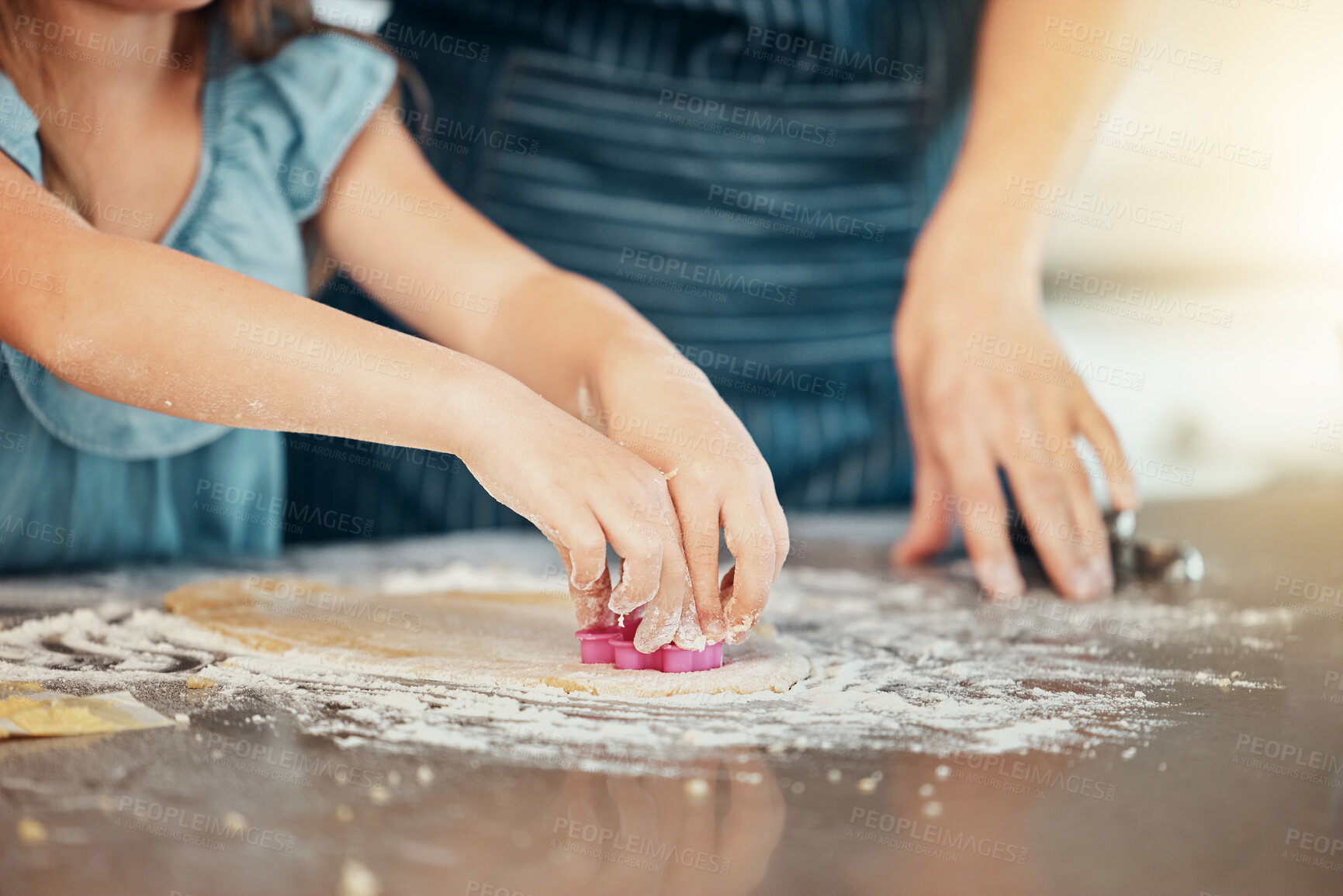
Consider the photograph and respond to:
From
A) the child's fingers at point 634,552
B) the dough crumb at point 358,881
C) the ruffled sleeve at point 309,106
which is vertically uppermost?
the ruffled sleeve at point 309,106

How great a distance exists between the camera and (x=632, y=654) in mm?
618

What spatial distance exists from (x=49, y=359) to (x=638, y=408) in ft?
1.16

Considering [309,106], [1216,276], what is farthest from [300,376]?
[1216,276]

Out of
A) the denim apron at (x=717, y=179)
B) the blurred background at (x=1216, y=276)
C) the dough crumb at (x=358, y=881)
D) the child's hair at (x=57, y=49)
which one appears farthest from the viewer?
the blurred background at (x=1216, y=276)

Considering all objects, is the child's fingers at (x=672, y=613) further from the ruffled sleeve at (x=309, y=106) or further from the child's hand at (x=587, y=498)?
the ruffled sleeve at (x=309, y=106)

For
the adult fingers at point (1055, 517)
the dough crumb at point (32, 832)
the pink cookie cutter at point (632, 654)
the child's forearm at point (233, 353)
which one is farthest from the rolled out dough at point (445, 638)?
the adult fingers at point (1055, 517)

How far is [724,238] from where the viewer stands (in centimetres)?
136

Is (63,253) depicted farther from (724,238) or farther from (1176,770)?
(724,238)

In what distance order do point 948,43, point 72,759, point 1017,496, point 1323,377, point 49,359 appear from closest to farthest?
point 72,759 < point 49,359 < point 1017,496 < point 948,43 < point 1323,377

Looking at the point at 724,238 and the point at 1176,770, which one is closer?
the point at 1176,770

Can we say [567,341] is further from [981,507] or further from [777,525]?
[981,507]

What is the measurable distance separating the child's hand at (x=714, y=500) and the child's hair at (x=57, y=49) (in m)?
0.58

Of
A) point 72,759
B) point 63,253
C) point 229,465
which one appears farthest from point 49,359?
point 229,465

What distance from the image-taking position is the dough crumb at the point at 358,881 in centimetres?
34
